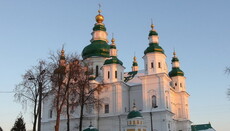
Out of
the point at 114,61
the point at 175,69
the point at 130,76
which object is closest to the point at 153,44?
the point at 114,61

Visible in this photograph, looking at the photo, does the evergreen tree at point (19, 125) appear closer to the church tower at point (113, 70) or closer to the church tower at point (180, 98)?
the church tower at point (113, 70)

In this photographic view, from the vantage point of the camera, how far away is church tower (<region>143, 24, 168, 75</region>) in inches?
1435

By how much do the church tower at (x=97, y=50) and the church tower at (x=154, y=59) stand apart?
340 inches

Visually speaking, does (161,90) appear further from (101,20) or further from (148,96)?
(101,20)

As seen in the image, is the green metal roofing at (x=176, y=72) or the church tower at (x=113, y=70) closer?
the church tower at (x=113, y=70)

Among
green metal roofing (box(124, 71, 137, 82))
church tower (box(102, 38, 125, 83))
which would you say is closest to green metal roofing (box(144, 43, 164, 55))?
church tower (box(102, 38, 125, 83))

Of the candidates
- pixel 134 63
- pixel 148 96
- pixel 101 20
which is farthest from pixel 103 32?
pixel 148 96

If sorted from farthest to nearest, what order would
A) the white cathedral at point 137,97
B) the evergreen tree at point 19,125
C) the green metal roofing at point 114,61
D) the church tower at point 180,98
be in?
the church tower at point 180,98 < the green metal roofing at point 114,61 < the white cathedral at point 137,97 < the evergreen tree at point 19,125

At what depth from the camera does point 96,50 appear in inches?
1743

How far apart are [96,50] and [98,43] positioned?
1.78m

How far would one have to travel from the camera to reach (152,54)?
36812mm

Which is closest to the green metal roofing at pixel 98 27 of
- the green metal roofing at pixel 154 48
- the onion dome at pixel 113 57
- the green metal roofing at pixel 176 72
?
the onion dome at pixel 113 57

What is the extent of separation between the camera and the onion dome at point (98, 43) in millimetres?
44250

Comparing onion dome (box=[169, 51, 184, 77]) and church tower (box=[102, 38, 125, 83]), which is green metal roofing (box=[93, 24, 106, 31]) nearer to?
church tower (box=[102, 38, 125, 83])
